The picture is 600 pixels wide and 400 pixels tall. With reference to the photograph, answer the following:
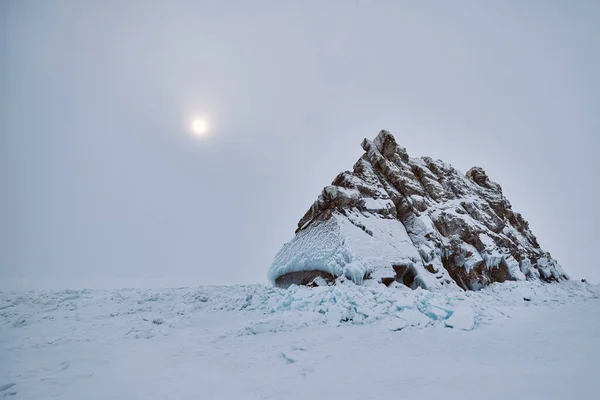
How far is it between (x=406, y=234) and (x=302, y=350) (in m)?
13.7

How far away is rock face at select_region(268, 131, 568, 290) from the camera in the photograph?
583 inches

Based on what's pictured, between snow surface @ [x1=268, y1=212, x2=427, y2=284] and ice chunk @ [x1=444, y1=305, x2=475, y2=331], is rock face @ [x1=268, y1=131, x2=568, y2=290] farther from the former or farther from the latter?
ice chunk @ [x1=444, y1=305, x2=475, y2=331]

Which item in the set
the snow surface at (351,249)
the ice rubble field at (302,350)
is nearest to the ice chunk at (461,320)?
the ice rubble field at (302,350)

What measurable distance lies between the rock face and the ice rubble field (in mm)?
4947

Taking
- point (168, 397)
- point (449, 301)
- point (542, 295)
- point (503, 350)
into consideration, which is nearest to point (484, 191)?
point (542, 295)

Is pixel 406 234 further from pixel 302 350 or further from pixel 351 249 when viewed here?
pixel 302 350

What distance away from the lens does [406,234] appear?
17.7 meters

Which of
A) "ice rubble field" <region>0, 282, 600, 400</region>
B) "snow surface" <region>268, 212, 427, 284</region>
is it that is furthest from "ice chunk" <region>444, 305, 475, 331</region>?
"snow surface" <region>268, 212, 427, 284</region>

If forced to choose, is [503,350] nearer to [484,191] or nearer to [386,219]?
[386,219]

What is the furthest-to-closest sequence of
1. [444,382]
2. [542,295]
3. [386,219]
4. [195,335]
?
[386,219] < [542,295] < [195,335] < [444,382]

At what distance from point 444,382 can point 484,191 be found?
2759 cm

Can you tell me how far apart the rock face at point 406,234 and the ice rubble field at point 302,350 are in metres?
4.95

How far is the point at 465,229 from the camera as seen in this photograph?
19.4m

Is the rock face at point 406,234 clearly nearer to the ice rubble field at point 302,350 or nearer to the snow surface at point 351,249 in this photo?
the snow surface at point 351,249
